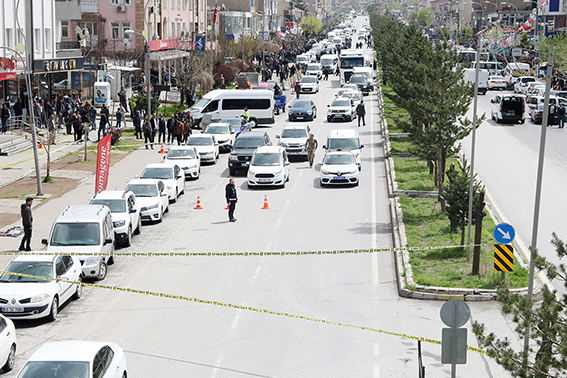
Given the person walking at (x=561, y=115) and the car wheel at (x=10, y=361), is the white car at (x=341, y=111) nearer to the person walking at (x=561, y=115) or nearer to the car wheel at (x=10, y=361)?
the person walking at (x=561, y=115)

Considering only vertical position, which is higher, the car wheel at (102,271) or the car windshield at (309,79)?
the car windshield at (309,79)

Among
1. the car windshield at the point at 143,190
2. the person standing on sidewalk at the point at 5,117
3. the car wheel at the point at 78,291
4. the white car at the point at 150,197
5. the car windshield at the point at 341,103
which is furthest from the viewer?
the car windshield at the point at 341,103

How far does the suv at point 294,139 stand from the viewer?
128 ft

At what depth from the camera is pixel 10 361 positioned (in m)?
14.6

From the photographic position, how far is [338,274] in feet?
69.4

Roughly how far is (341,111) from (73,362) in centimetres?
4221

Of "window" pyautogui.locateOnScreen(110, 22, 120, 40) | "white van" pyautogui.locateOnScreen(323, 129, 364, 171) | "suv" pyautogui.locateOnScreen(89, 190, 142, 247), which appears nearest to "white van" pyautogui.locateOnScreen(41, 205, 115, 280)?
"suv" pyautogui.locateOnScreen(89, 190, 142, 247)

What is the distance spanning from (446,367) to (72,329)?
25.3ft

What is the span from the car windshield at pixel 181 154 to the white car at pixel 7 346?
2018 cm

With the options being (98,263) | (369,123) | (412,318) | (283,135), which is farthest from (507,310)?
(369,123)

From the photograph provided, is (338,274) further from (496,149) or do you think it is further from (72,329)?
(496,149)

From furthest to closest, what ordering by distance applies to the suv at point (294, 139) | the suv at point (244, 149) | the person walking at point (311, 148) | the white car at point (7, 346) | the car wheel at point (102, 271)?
the suv at point (294, 139) < the person walking at point (311, 148) < the suv at point (244, 149) < the car wheel at point (102, 271) < the white car at point (7, 346)

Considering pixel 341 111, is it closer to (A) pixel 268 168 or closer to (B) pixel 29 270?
(A) pixel 268 168

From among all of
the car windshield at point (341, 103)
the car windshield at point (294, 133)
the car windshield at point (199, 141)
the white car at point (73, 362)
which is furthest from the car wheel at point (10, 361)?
the car windshield at point (341, 103)
